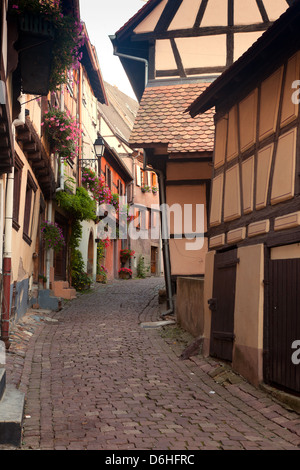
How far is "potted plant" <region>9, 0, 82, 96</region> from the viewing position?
325 inches

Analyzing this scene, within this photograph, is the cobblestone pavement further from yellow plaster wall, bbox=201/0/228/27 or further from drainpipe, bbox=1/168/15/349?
yellow plaster wall, bbox=201/0/228/27

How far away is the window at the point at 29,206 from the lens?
12331mm

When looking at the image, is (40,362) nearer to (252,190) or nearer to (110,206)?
(252,190)

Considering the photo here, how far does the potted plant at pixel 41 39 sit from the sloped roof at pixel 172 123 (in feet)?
10.0

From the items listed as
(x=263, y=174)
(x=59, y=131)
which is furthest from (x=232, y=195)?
(x=59, y=131)

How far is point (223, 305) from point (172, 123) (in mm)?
4985

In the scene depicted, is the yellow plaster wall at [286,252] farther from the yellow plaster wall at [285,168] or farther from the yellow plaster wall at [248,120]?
the yellow plaster wall at [248,120]

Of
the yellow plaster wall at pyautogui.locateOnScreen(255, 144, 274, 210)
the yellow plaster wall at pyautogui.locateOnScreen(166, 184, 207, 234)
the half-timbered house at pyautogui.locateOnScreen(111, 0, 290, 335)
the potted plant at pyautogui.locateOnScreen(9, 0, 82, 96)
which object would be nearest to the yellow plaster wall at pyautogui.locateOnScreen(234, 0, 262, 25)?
the half-timbered house at pyautogui.locateOnScreen(111, 0, 290, 335)

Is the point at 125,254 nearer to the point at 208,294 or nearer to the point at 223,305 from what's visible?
the point at 208,294

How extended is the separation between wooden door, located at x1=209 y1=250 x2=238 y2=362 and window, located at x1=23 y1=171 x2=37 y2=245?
4.67 meters

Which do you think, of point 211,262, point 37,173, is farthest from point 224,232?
point 37,173

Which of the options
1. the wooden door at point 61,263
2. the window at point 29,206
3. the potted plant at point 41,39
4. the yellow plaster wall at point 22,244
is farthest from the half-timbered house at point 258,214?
the wooden door at point 61,263

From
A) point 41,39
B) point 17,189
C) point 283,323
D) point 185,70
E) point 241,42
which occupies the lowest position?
point 283,323

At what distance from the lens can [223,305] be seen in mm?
8766
